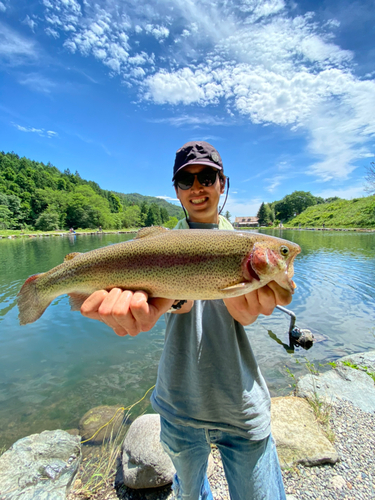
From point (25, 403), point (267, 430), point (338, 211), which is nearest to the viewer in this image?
point (267, 430)

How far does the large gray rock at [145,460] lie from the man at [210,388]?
5.23ft

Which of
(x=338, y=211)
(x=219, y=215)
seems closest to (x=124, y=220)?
(x=338, y=211)

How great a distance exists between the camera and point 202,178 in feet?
9.22

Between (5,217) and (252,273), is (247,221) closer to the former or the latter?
(5,217)

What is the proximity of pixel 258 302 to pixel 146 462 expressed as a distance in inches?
132

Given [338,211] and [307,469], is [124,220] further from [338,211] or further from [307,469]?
[307,469]

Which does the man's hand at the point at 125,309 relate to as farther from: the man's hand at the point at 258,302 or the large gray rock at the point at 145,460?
the large gray rock at the point at 145,460

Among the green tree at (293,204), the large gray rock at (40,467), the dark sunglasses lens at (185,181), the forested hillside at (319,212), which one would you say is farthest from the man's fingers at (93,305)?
the green tree at (293,204)

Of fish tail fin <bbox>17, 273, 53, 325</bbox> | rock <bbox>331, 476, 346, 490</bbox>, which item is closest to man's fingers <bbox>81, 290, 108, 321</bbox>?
fish tail fin <bbox>17, 273, 53, 325</bbox>

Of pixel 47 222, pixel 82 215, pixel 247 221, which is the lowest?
pixel 47 222

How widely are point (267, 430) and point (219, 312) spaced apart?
38.9 inches

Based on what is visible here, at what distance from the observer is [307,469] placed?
11.4ft

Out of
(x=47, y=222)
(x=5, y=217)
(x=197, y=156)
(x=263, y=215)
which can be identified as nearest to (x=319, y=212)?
(x=263, y=215)

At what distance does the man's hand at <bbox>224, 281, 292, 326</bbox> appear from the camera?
209cm
